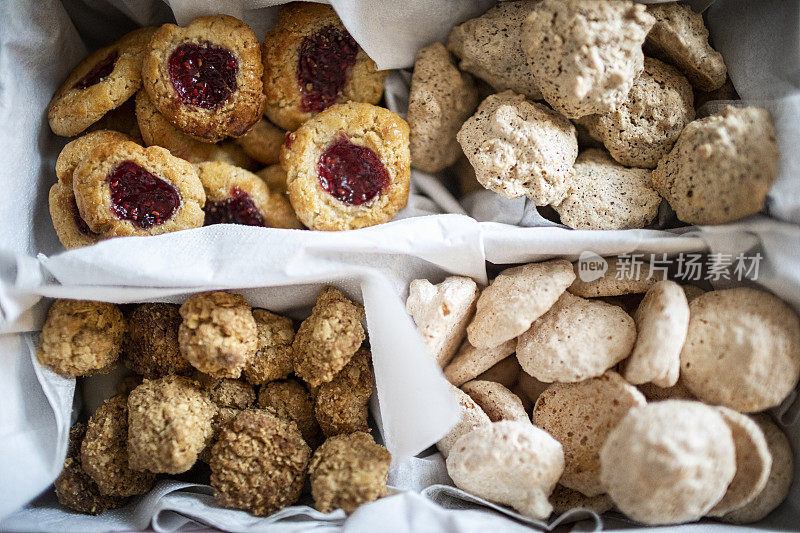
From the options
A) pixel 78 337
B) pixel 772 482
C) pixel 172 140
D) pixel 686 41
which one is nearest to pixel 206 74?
pixel 172 140

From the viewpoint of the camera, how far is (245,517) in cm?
129

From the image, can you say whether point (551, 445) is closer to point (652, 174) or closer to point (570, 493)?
point (570, 493)

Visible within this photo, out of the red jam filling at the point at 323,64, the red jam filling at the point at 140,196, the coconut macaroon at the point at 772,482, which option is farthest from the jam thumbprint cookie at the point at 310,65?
the coconut macaroon at the point at 772,482

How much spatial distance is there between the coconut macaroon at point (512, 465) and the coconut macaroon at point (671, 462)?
0.14 meters

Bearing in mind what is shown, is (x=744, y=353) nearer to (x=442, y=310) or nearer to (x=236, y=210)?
(x=442, y=310)

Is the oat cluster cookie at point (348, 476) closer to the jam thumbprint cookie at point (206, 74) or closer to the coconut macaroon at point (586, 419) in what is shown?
the coconut macaroon at point (586, 419)

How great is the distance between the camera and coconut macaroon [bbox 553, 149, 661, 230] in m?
1.41

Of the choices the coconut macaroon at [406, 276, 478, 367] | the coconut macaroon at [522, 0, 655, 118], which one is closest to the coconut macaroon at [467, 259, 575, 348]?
the coconut macaroon at [406, 276, 478, 367]

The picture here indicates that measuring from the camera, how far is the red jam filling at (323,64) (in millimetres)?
1537

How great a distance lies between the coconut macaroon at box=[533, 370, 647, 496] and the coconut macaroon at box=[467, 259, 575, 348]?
0.21 metres

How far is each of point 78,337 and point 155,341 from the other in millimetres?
169

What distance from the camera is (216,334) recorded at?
129 cm

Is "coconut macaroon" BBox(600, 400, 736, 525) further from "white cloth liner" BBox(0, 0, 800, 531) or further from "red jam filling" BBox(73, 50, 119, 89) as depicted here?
"red jam filling" BBox(73, 50, 119, 89)

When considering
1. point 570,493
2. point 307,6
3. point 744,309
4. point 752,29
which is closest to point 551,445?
point 570,493
